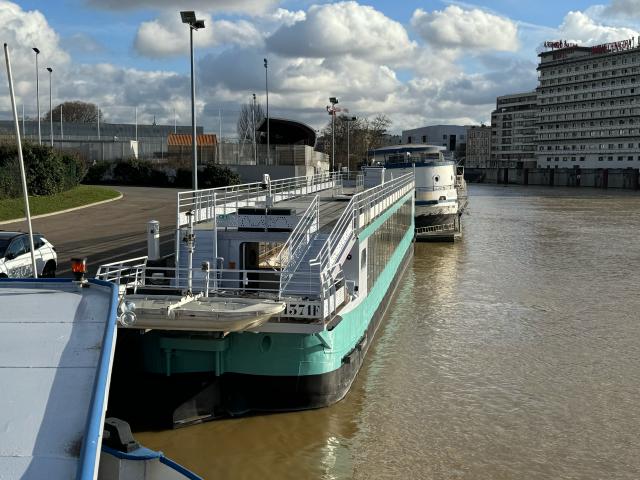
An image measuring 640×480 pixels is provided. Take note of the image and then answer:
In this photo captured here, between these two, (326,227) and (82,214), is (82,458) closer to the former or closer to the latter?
(326,227)

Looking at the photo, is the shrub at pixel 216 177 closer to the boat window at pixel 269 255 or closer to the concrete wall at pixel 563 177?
the boat window at pixel 269 255

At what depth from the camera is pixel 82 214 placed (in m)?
40.3

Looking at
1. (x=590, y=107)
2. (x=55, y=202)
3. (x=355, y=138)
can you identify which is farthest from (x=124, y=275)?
(x=590, y=107)

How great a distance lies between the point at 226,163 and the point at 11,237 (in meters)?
50.1

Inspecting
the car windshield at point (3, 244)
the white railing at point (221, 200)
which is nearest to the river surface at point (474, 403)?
the white railing at point (221, 200)

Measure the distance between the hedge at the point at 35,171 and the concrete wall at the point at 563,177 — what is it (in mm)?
109670

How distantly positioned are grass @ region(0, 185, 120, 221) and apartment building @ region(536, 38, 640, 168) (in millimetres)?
126505

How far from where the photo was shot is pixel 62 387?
253 inches

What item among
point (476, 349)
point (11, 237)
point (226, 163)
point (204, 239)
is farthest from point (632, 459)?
point (226, 163)

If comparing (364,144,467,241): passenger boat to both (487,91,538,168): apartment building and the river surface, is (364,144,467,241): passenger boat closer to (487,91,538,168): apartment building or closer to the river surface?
the river surface

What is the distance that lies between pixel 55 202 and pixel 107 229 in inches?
389

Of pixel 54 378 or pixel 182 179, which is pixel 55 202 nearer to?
pixel 182 179

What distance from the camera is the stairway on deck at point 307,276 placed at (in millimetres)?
12242

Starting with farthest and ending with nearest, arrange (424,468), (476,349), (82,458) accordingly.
→ (476,349)
(424,468)
(82,458)
